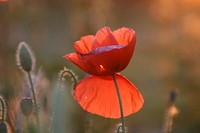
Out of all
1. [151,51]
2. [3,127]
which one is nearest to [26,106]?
[3,127]

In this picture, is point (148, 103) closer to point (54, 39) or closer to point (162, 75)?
point (162, 75)

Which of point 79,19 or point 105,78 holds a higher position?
point 79,19

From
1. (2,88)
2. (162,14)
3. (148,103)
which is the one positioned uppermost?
(162,14)

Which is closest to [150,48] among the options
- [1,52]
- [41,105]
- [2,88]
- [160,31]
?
[160,31]

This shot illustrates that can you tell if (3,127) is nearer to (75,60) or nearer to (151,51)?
(75,60)

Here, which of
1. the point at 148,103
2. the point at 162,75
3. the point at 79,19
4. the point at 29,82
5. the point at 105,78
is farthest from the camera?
the point at 148,103

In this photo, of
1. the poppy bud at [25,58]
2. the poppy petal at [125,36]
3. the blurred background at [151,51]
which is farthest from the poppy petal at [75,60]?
the blurred background at [151,51]

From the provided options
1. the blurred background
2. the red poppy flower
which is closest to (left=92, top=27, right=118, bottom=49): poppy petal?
the red poppy flower

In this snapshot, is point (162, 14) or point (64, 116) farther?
point (162, 14)
